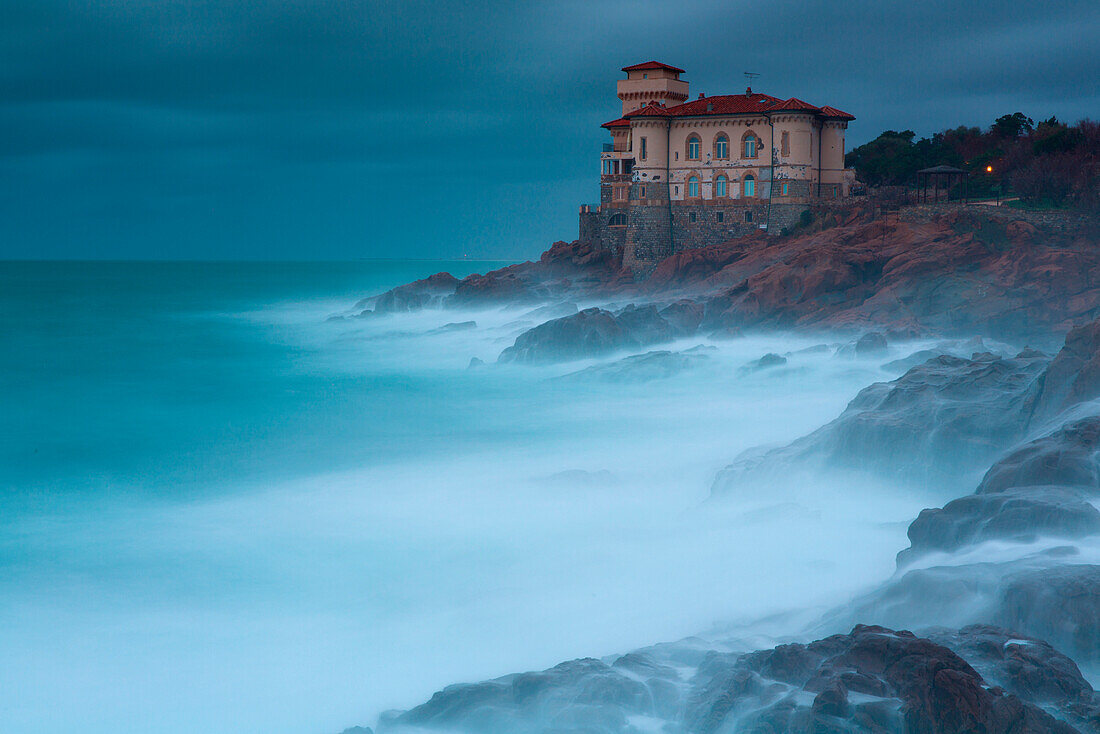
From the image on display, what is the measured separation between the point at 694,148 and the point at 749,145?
238 centimetres

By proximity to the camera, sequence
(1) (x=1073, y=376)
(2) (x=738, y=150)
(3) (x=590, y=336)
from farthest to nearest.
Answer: (2) (x=738, y=150)
(3) (x=590, y=336)
(1) (x=1073, y=376)

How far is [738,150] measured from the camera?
126 feet

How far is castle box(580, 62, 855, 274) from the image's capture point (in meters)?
37.2

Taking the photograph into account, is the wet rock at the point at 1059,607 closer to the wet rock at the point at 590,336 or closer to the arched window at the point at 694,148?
the wet rock at the point at 590,336

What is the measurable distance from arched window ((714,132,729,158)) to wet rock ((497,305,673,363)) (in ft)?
38.2

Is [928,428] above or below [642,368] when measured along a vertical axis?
below

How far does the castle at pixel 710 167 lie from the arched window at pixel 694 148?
41 millimetres

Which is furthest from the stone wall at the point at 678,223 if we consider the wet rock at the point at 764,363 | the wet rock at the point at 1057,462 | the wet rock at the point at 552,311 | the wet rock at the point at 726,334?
the wet rock at the point at 1057,462

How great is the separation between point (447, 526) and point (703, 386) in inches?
470

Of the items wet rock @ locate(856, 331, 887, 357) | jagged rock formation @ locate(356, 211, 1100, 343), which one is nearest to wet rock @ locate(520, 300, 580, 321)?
jagged rock formation @ locate(356, 211, 1100, 343)

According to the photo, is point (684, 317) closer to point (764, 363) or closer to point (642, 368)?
point (642, 368)

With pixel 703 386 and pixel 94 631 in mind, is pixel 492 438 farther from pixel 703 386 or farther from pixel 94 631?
pixel 94 631

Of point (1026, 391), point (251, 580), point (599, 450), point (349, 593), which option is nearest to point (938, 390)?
point (1026, 391)

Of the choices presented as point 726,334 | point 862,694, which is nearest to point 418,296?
point 726,334
